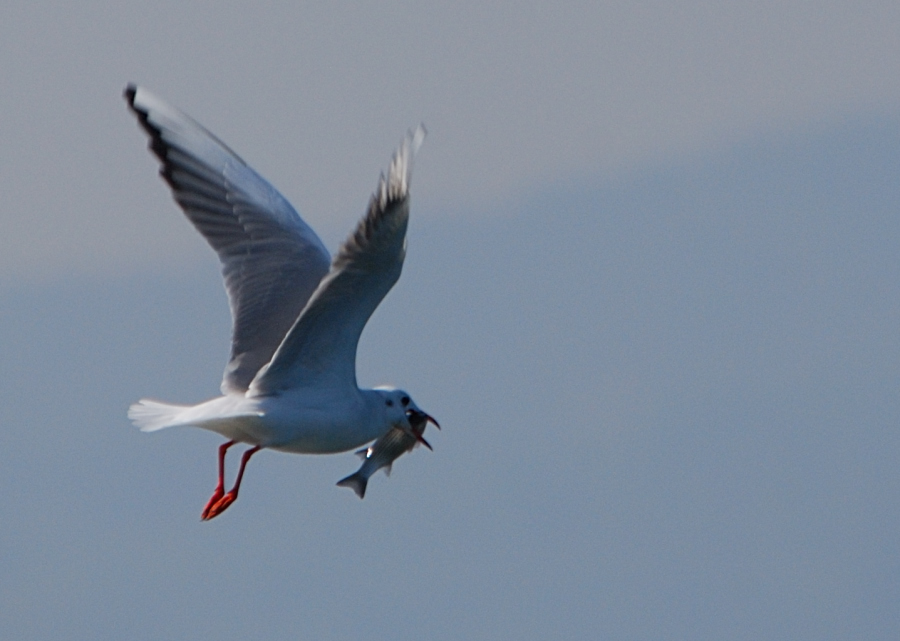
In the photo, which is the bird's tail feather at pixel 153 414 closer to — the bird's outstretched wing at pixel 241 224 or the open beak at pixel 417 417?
the bird's outstretched wing at pixel 241 224

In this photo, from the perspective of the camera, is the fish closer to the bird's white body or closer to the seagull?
the seagull

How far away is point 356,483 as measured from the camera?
8.70 meters

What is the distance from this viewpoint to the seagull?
7.46 meters

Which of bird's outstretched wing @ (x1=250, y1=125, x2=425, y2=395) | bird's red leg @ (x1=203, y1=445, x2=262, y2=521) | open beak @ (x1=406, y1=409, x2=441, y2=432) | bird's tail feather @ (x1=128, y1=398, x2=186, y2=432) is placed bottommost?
bird's red leg @ (x1=203, y1=445, x2=262, y2=521)

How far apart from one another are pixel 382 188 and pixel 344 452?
1.88 m

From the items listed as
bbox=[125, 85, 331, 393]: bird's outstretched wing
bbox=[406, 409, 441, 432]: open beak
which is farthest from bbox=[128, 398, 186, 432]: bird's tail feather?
bbox=[406, 409, 441, 432]: open beak

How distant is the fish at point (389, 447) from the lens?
8812 millimetres

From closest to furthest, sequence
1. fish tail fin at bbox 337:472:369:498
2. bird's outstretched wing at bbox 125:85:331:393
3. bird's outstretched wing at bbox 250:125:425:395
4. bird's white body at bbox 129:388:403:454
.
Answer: bird's outstretched wing at bbox 250:125:425:395, bird's white body at bbox 129:388:403:454, fish tail fin at bbox 337:472:369:498, bird's outstretched wing at bbox 125:85:331:393

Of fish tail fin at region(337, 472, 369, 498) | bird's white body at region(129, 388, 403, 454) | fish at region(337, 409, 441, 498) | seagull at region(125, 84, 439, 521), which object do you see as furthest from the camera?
fish at region(337, 409, 441, 498)

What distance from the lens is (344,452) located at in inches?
340

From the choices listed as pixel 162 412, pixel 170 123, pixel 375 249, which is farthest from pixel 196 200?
pixel 375 249

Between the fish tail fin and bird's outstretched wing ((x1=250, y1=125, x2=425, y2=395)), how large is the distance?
1.88ft

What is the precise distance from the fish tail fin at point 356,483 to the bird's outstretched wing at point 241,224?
853 millimetres

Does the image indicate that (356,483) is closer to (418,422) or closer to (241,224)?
(418,422)
